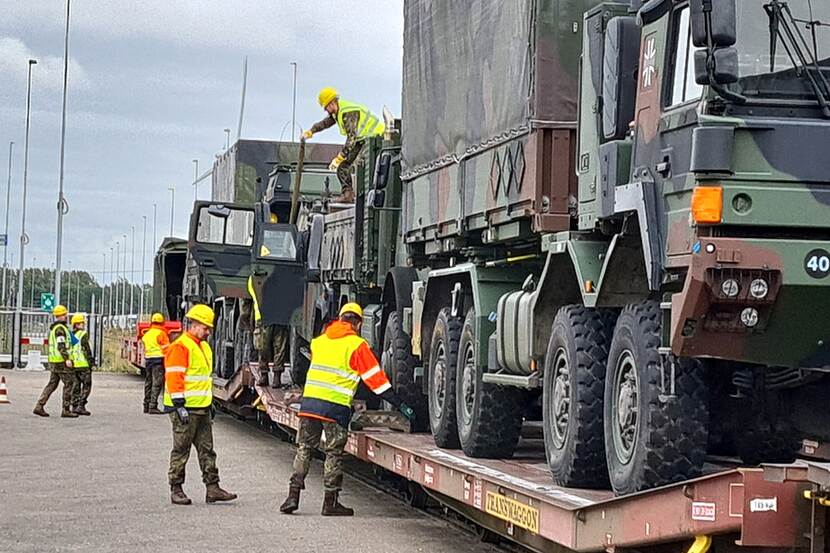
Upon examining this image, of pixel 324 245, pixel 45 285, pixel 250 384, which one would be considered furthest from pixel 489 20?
pixel 45 285

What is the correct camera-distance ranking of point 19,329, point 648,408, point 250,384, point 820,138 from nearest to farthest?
1. point 820,138
2. point 648,408
3. point 250,384
4. point 19,329

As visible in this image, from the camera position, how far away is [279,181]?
22.6 m

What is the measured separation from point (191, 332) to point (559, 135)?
5.70 m

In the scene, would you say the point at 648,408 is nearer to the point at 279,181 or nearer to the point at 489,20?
the point at 489,20

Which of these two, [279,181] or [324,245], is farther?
[279,181]

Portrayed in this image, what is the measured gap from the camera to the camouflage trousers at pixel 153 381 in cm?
2773

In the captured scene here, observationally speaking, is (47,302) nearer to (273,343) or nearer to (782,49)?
(273,343)

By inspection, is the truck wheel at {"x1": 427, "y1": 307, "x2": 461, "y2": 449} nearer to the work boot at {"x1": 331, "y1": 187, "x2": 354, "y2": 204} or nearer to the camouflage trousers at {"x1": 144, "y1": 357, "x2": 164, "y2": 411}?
the work boot at {"x1": 331, "y1": 187, "x2": 354, "y2": 204}

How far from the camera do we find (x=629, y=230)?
8.80 m

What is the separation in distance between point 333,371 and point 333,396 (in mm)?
251

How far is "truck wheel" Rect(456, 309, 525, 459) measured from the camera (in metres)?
11.6

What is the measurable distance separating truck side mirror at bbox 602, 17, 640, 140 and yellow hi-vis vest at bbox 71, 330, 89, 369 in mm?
19136

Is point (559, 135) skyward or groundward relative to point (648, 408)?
skyward

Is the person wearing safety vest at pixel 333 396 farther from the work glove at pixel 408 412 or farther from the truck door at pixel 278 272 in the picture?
the truck door at pixel 278 272
